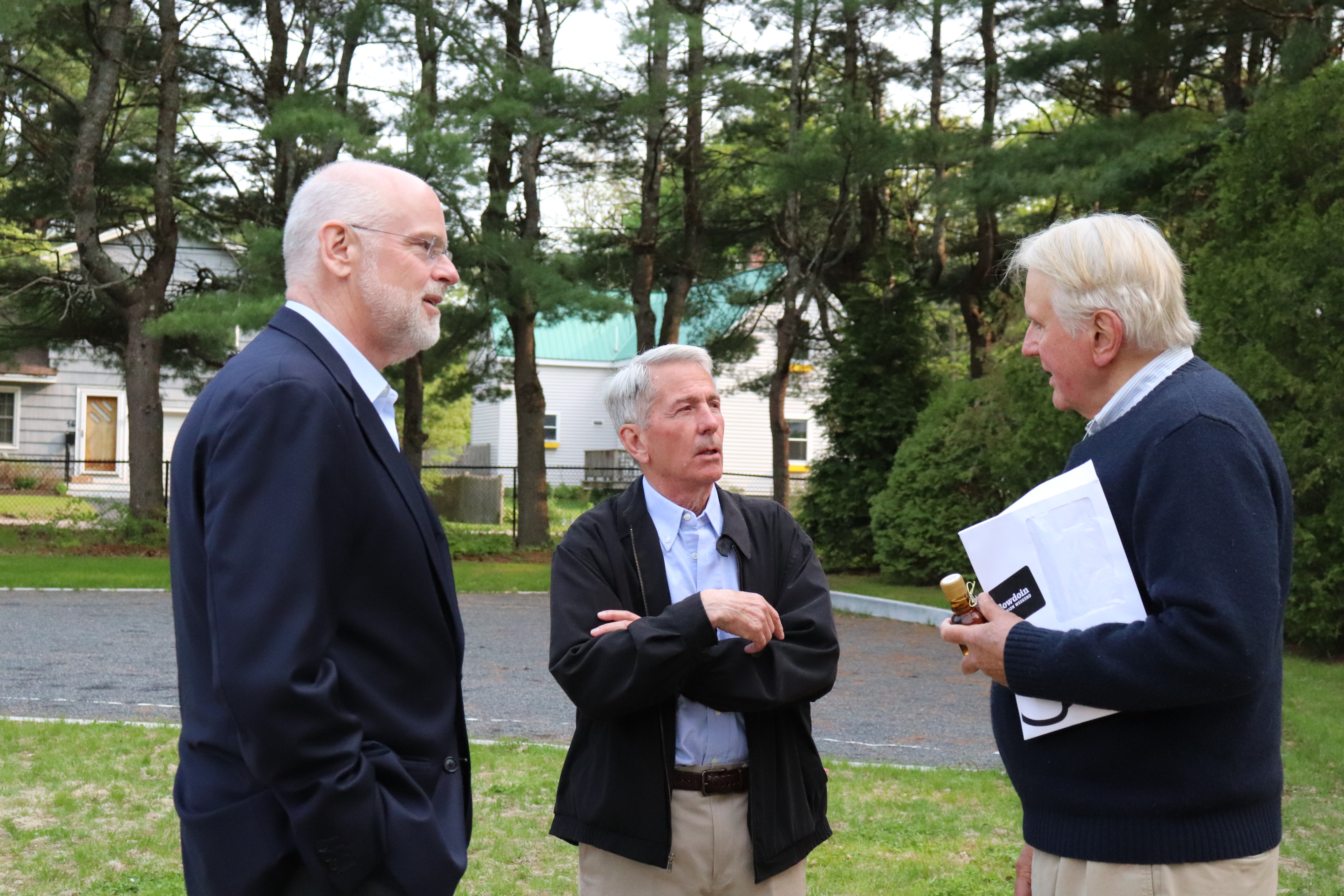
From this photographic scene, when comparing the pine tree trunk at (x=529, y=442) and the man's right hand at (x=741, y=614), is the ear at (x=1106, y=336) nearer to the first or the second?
the man's right hand at (x=741, y=614)

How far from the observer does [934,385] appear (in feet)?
70.9

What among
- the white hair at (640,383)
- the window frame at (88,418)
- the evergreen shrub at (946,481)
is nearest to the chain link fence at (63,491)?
the window frame at (88,418)

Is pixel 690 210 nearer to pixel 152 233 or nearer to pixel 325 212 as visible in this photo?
pixel 152 233

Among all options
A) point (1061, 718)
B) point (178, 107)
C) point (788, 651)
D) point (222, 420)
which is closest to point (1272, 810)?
point (1061, 718)

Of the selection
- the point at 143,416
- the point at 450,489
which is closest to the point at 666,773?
the point at 143,416

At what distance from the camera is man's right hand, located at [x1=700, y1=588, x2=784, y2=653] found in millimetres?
2982

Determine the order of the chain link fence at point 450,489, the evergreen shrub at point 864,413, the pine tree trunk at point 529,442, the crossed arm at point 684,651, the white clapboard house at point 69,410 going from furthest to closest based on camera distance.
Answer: the white clapboard house at point 69,410
the chain link fence at point 450,489
the pine tree trunk at point 529,442
the evergreen shrub at point 864,413
the crossed arm at point 684,651

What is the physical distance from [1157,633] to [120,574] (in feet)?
59.4

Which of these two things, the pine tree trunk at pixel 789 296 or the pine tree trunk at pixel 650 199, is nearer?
the pine tree trunk at pixel 650 199

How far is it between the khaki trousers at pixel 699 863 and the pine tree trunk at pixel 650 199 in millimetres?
17686

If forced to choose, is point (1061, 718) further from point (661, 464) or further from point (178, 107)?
point (178, 107)

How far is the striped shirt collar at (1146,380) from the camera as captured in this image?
2.49m

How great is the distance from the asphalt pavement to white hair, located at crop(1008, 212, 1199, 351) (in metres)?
5.68

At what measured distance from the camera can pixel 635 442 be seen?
143 inches
